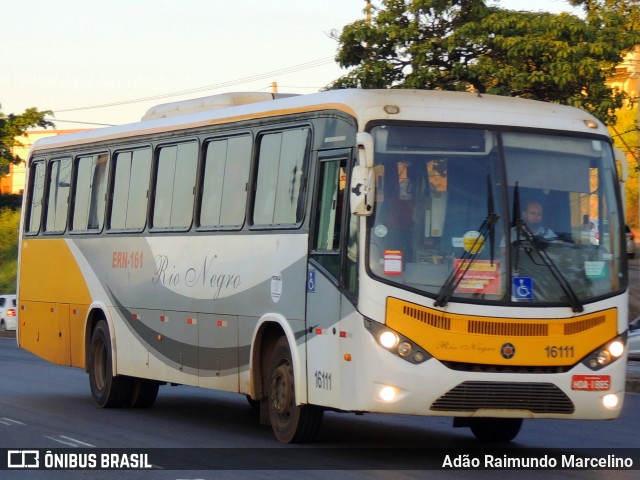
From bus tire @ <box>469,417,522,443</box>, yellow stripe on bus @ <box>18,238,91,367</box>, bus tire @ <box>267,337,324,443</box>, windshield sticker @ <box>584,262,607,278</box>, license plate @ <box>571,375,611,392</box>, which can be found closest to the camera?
license plate @ <box>571,375,611,392</box>

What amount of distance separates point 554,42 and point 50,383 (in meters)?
11.2

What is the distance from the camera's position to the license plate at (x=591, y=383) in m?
11.5

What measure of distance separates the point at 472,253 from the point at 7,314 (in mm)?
40201

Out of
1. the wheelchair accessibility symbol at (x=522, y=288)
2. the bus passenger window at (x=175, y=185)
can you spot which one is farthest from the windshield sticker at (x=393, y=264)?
the bus passenger window at (x=175, y=185)

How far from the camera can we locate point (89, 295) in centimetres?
1762

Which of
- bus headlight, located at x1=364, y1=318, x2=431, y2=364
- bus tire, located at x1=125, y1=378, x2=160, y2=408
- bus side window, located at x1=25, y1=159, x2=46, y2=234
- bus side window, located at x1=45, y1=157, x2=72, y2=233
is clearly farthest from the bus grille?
bus side window, located at x1=25, y1=159, x2=46, y2=234

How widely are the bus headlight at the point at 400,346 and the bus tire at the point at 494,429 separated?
7.42 ft

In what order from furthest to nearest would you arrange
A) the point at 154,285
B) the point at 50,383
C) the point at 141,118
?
the point at 50,383 < the point at 141,118 < the point at 154,285

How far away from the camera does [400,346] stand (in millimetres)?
11148

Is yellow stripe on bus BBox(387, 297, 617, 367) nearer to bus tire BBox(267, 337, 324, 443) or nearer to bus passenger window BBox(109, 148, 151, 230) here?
bus tire BBox(267, 337, 324, 443)

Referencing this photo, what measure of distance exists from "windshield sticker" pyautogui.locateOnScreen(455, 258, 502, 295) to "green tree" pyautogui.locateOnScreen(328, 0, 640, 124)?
1485 centimetres

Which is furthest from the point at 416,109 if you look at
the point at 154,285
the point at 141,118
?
the point at 141,118

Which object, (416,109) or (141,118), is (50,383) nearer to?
(141,118)

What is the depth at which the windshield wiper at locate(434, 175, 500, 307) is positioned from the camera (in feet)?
36.8
